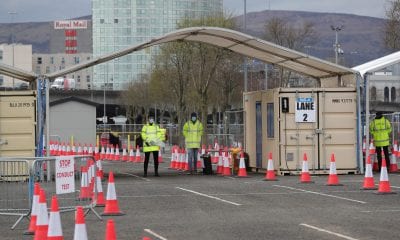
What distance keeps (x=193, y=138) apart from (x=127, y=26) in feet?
460

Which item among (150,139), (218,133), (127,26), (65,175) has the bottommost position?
(65,175)

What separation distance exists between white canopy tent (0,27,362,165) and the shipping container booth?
115 centimetres

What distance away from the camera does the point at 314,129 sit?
86.2 ft

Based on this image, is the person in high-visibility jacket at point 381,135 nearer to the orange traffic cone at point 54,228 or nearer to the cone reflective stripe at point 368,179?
the cone reflective stripe at point 368,179

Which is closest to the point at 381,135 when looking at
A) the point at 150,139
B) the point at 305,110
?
the point at 305,110

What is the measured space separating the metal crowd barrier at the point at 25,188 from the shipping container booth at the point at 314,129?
11934 mm

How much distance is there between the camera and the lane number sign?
86.2 ft

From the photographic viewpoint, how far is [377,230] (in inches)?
517

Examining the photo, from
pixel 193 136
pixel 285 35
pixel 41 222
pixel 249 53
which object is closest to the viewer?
pixel 41 222

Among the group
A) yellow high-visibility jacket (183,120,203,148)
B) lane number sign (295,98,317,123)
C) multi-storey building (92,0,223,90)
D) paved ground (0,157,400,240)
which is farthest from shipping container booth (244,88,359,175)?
multi-storey building (92,0,223,90)

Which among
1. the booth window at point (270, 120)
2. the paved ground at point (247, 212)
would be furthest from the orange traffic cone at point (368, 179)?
the booth window at point (270, 120)

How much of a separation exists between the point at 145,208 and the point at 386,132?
11.9 meters

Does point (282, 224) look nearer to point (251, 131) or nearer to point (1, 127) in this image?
point (1, 127)

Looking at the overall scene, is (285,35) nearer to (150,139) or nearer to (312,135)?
(312,135)
